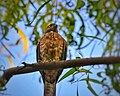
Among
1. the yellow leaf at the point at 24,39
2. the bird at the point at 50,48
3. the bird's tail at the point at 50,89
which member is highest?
the yellow leaf at the point at 24,39

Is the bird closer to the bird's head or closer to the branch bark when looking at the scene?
the bird's head

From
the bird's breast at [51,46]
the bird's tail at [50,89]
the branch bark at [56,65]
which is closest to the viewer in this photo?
the branch bark at [56,65]

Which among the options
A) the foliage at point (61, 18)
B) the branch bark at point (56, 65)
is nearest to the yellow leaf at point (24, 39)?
the foliage at point (61, 18)

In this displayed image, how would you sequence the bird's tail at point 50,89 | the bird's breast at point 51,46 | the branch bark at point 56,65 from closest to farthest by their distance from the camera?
the branch bark at point 56,65
the bird's tail at point 50,89
the bird's breast at point 51,46

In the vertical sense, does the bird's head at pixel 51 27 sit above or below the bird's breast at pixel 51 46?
above

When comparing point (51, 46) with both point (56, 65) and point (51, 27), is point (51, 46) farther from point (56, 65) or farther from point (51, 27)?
point (56, 65)

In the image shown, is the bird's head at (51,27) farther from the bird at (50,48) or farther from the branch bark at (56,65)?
the branch bark at (56,65)

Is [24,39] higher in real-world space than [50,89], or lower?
higher

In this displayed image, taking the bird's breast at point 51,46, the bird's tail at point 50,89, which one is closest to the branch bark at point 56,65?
the bird's tail at point 50,89

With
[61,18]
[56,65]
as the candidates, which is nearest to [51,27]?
[61,18]

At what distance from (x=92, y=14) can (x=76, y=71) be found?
0.27 m

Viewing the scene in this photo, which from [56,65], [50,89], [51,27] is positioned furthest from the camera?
[51,27]

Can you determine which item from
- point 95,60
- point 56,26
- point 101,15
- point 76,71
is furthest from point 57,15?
point 95,60

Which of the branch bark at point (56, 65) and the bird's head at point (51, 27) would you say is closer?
the branch bark at point (56, 65)
